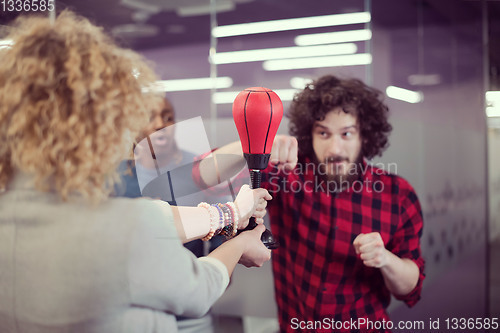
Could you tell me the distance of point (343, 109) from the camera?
1721 millimetres

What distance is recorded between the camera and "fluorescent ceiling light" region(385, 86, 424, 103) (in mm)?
2684

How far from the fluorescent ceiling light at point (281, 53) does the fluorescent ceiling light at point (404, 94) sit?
0.35 meters

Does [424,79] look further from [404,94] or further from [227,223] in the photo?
[227,223]

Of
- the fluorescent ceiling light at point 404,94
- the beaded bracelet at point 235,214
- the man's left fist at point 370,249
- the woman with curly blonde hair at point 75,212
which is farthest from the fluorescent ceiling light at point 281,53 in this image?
the woman with curly blonde hair at point 75,212

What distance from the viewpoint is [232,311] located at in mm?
3152

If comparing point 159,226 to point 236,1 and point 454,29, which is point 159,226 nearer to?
point 236,1

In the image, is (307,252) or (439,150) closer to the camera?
(307,252)

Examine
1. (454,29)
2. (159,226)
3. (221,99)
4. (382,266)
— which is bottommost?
(382,266)

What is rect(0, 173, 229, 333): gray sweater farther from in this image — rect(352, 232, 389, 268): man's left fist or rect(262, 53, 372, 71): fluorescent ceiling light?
rect(262, 53, 372, 71): fluorescent ceiling light

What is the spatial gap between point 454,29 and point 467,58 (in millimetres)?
209

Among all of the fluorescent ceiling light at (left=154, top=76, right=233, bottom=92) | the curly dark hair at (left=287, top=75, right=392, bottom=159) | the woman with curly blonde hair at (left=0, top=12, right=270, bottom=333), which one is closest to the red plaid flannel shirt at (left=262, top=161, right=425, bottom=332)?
the curly dark hair at (left=287, top=75, right=392, bottom=159)

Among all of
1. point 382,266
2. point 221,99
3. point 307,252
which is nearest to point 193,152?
point 307,252

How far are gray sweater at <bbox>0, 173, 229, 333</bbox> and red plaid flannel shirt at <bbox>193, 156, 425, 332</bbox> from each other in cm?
84

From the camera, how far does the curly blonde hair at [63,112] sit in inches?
33.4
